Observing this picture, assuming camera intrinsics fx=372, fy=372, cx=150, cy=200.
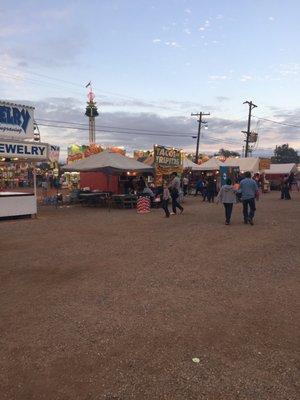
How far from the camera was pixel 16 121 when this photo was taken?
1617cm

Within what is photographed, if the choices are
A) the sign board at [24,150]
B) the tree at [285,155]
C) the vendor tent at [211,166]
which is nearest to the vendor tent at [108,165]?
the sign board at [24,150]

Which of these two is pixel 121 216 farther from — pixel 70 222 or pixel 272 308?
pixel 272 308

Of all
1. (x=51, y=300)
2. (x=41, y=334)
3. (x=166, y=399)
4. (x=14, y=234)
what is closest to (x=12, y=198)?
(x=14, y=234)

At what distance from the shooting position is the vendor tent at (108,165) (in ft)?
63.8

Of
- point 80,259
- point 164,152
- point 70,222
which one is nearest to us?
point 80,259

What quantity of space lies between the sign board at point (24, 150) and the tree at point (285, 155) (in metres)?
120

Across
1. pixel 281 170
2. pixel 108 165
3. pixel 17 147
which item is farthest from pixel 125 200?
pixel 281 170

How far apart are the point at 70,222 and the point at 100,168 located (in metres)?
5.42

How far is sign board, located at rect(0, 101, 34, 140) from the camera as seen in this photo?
1572 cm

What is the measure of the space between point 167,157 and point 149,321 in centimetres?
1939

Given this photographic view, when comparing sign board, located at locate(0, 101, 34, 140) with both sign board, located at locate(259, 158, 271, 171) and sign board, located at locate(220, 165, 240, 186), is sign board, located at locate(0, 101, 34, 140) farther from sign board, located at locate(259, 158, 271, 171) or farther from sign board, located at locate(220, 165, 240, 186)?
sign board, located at locate(259, 158, 271, 171)

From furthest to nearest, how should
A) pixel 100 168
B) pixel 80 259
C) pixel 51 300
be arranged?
pixel 100 168, pixel 80 259, pixel 51 300

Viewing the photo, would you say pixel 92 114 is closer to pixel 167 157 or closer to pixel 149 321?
pixel 167 157

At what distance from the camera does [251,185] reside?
43.8 ft
